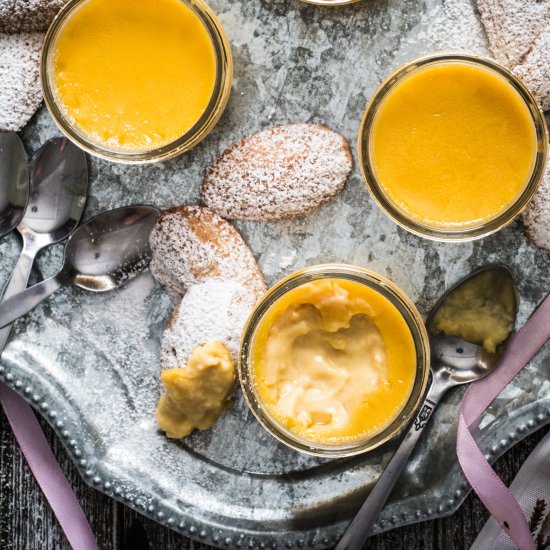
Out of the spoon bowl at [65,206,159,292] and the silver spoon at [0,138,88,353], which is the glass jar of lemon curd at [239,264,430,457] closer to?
the spoon bowl at [65,206,159,292]

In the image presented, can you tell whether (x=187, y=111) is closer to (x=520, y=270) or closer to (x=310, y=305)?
(x=310, y=305)

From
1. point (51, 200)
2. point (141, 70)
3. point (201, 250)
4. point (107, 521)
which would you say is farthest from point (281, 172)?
point (107, 521)

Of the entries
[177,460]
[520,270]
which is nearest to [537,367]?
[520,270]

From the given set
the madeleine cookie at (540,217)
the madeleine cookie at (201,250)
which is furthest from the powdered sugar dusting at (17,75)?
the madeleine cookie at (540,217)

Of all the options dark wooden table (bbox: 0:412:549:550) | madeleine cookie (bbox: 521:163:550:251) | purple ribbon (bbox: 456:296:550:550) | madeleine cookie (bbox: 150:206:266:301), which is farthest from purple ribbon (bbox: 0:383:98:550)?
madeleine cookie (bbox: 521:163:550:251)

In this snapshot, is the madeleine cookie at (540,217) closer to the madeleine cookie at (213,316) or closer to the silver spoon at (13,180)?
the madeleine cookie at (213,316)

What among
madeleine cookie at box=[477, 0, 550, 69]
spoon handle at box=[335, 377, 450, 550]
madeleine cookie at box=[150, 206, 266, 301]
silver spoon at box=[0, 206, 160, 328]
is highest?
madeleine cookie at box=[477, 0, 550, 69]
